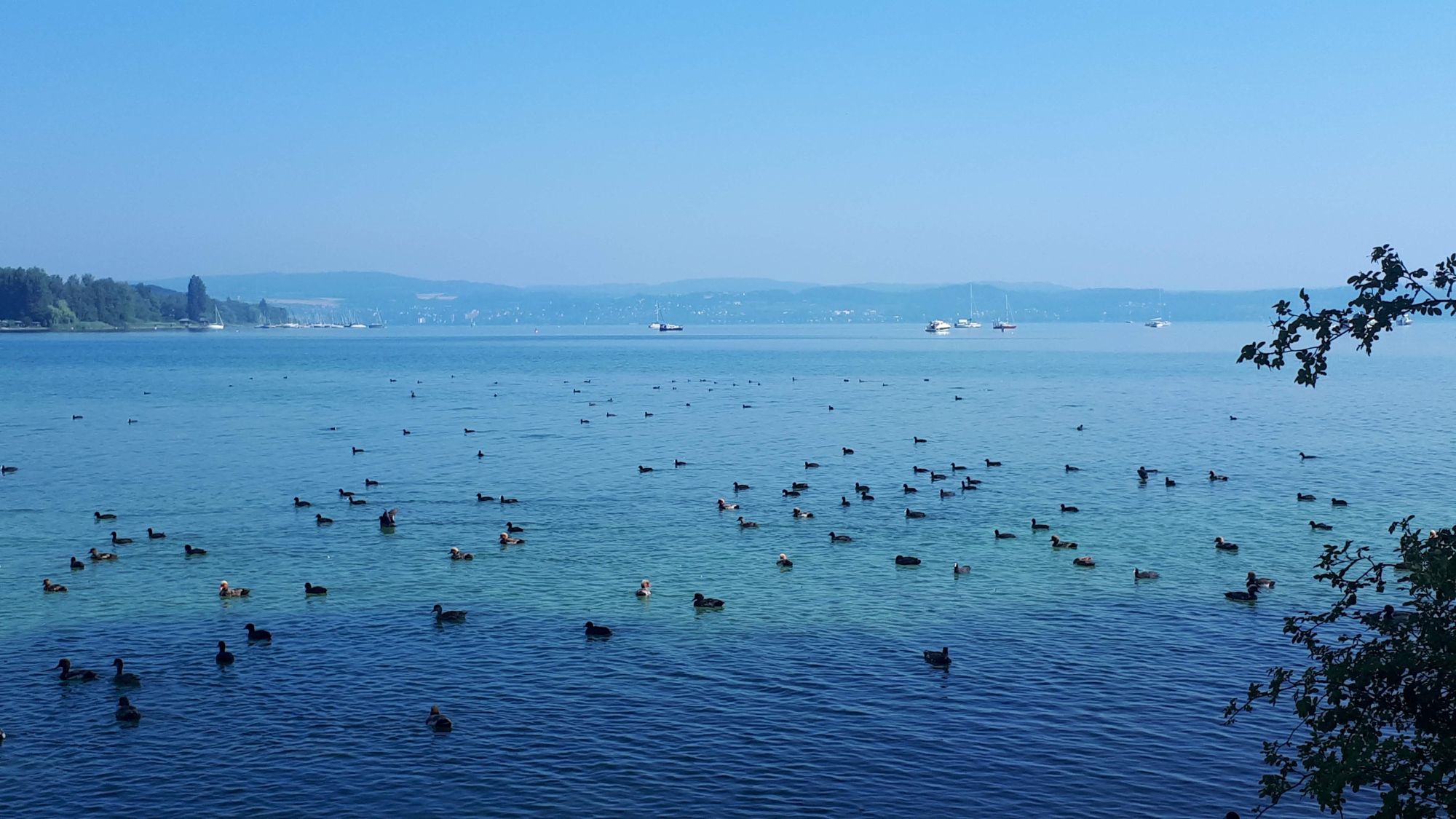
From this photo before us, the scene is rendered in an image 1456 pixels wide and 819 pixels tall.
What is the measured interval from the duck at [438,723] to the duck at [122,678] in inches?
354

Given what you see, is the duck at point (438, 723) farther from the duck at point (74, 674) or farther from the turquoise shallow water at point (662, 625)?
the duck at point (74, 674)

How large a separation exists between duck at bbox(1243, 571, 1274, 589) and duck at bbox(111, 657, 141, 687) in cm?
3519

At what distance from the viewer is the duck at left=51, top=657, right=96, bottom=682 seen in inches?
1357

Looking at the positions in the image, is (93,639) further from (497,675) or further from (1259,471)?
(1259,471)

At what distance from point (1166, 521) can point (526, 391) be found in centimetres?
10589

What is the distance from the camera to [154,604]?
4359 centimetres

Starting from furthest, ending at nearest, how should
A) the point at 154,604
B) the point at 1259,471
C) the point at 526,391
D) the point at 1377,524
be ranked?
the point at 526,391
the point at 1259,471
the point at 1377,524
the point at 154,604

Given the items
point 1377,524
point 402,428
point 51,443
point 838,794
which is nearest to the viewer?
point 838,794

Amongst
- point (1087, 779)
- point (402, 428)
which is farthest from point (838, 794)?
point (402, 428)

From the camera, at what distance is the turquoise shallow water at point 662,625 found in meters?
A: 28.1

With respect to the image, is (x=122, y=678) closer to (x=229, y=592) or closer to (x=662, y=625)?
(x=229, y=592)

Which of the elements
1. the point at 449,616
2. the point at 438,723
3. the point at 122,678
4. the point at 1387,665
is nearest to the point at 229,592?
the point at 449,616

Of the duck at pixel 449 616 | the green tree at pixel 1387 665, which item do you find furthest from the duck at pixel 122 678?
the green tree at pixel 1387 665

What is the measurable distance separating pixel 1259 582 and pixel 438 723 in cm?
2903
